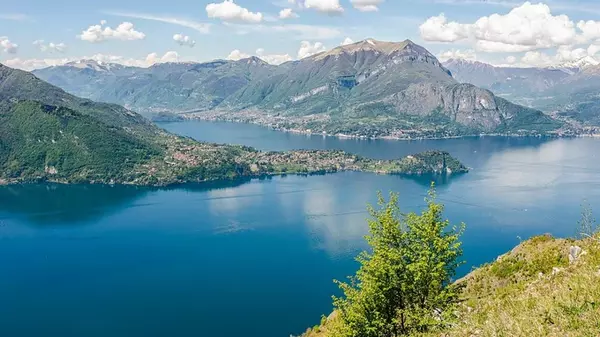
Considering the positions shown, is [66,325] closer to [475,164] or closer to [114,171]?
[114,171]

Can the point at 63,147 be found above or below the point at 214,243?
above

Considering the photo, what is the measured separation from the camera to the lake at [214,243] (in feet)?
219

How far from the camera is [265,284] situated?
3046 inches

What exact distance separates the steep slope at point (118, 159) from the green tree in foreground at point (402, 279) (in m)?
151

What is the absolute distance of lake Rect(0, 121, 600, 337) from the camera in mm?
66812

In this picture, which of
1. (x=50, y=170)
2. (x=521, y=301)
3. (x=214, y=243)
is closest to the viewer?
(x=521, y=301)

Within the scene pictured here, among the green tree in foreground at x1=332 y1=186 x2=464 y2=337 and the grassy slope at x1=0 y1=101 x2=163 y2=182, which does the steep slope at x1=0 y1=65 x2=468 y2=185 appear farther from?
the green tree in foreground at x1=332 y1=186 x2=464 y2=337

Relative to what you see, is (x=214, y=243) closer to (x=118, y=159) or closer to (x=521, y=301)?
(x=521, y=301)

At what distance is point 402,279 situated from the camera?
1789cm

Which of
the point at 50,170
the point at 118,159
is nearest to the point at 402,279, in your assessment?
the point at 118,159

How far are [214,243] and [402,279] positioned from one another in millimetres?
85554

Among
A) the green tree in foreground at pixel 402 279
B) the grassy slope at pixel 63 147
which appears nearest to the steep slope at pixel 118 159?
the grassy slope at pixel 63 147

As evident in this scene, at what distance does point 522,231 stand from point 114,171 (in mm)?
130712

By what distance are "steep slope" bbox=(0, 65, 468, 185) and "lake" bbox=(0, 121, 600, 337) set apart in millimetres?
11012
